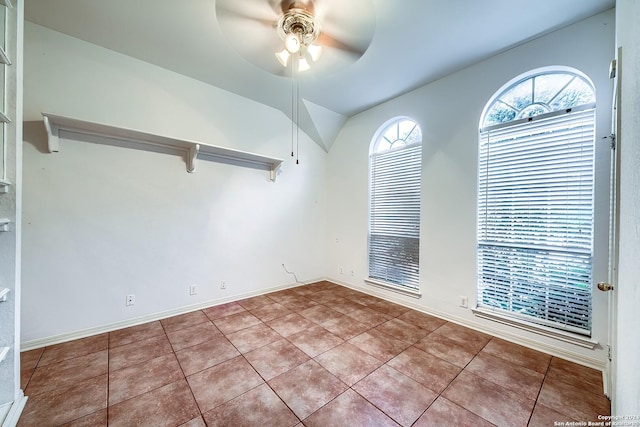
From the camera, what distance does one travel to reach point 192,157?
9.34 ft

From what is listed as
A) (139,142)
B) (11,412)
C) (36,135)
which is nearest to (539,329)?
(11,412)

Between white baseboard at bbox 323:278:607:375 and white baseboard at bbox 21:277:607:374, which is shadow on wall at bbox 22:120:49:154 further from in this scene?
white baseboard at bbox 323:278:607:375

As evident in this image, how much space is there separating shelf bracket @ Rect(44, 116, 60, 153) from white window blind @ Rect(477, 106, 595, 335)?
14.1 ft

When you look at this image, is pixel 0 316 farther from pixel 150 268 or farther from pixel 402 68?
pixel 402 68

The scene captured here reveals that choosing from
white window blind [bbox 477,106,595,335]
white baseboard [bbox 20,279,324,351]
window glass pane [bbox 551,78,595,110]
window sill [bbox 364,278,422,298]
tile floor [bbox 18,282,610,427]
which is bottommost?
tile floor [bbox 18,282,610,427]

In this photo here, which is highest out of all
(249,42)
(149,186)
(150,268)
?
(249,42)

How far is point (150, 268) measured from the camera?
2.71 m

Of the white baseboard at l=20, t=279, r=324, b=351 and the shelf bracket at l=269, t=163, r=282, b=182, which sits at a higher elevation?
the shelf bracket at l=269, t=163, r=282, b=182

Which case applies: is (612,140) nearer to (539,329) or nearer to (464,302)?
(539,329)

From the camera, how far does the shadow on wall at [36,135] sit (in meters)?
2.11

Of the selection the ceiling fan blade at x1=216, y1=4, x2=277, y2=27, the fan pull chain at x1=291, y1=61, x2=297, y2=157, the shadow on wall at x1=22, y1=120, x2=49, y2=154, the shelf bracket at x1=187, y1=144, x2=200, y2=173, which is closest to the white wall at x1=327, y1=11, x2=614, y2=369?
the fan pull chain at x1=291, y1=61, x2=297, y2=157

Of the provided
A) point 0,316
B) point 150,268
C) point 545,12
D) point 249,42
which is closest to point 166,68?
point 249,42

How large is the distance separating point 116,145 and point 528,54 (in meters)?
4.31

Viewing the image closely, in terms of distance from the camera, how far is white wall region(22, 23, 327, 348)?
85.1 inches
